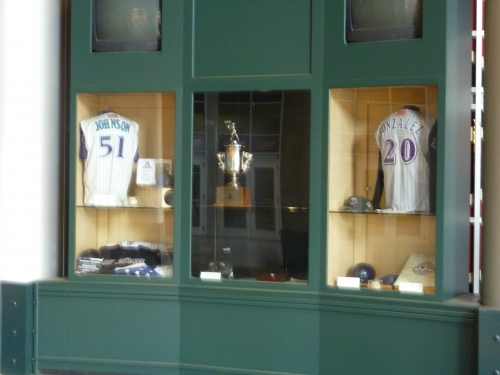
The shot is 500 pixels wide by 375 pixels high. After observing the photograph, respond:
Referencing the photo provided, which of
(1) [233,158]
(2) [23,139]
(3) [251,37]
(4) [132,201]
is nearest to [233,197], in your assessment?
(1) [233,158]

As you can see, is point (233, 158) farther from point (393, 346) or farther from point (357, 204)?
point (393, 346)

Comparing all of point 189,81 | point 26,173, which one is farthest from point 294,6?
point 26,173

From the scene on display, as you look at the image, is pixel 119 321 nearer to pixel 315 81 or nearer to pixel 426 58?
pixel 315 81

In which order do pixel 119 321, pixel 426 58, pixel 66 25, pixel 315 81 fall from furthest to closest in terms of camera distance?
pixel 66 25
pixel 119 321
pixel 315 81
pixel 426 58

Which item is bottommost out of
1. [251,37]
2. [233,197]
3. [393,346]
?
[393,346]

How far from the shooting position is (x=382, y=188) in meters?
3.92

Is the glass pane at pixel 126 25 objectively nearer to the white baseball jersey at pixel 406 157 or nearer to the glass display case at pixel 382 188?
the glass display case at pixel 382 188

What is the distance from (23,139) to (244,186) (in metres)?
1.45

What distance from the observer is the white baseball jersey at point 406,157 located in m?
3.76

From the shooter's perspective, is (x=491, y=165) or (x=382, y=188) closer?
(x=491, y=165)

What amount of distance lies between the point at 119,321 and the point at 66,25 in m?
2.05

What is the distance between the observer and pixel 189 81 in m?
4.10

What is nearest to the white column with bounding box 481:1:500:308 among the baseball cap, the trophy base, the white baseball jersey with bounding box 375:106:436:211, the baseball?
the white baseball jersey with bounding box 375:106:436:211

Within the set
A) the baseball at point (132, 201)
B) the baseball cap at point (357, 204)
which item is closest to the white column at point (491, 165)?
the baseball cap at point (357, 204)
